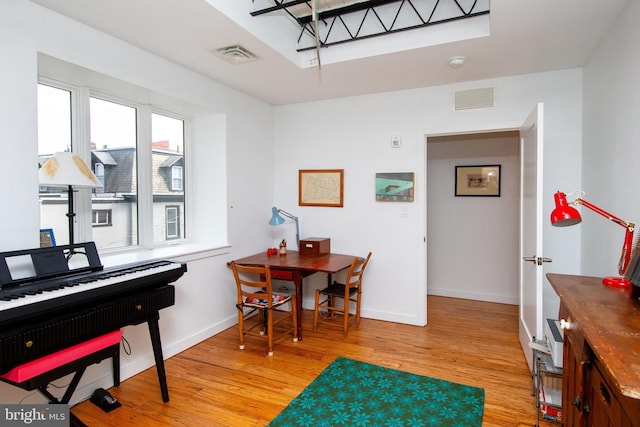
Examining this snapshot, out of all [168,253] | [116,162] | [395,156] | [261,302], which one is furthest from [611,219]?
[116,162]

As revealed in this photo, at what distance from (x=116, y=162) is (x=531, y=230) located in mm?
3260

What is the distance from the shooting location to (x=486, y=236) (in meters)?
4.68

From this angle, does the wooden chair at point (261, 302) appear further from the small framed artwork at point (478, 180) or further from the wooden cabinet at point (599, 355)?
the small framed artwork at point (478, 180)

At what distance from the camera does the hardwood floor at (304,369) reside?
7.45 feet

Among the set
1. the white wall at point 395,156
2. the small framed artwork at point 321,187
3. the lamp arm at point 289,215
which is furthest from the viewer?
the lamp arm at point 289,215

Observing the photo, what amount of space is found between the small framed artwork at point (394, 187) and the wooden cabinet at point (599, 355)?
200cm

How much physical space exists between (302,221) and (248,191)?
2.42 feet

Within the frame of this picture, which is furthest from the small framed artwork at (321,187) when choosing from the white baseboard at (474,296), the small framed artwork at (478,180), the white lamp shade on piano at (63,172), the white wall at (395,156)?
the white lamp shade on piano at (63,172)

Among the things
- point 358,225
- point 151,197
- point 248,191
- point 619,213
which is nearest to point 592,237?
point 619,213

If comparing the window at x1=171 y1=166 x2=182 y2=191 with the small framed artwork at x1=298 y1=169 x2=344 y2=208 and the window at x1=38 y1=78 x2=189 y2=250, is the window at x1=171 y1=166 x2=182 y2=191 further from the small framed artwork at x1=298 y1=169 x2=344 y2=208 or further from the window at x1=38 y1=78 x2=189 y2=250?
the small framed artwork at x1=298 y1=169 x2=344 y2=208

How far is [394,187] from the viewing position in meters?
3.86

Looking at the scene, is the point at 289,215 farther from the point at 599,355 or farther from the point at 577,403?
the point at 599,355

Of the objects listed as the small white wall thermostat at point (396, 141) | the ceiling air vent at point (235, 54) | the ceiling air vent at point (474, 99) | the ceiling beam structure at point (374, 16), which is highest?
the ceiling beam structure at point (374, 16)

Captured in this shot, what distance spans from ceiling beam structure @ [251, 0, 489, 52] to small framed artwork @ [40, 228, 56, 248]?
1.95m
